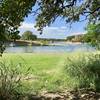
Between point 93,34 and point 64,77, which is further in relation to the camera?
point 93,34

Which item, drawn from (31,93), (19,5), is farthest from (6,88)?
(19,5)

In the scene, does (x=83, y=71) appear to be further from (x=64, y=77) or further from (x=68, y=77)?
(x=64, y=77)

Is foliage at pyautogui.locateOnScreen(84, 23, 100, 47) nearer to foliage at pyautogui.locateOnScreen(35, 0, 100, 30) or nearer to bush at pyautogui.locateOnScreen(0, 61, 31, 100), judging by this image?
foliage at pyautogui.locateOnScreen(35, 0, 100, 30)

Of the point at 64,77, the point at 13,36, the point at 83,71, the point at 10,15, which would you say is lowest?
the point at 64,77

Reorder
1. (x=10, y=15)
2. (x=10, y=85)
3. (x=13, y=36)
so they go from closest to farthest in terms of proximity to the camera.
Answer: (x=13, y=36) < (x=10, y=15) < (x=10, y=85)

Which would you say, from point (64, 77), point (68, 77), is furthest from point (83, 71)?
point (64, 77)

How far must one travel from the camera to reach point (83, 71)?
44.8 ft

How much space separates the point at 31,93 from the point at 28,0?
9.09ft

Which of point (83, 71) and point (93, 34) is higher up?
point (93, 34)

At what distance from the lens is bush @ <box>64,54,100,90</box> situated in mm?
12523

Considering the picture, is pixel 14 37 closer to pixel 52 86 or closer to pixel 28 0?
pixel 28 0

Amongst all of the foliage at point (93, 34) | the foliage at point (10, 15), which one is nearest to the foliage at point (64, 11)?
the foliage at point (10, 15)

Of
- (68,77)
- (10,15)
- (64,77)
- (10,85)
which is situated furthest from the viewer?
(64,77)

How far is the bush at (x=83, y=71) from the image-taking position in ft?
41.1
